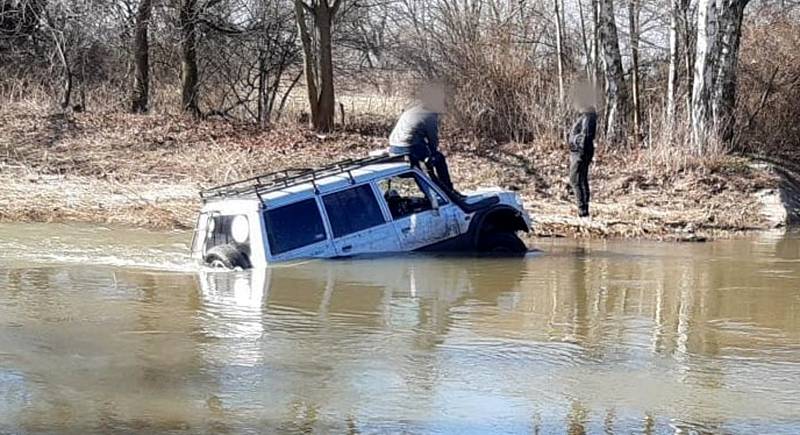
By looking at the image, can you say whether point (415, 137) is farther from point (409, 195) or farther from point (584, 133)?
point (584, 133)

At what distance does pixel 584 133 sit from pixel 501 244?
13.7 feet

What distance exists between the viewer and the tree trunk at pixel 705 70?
67.0 feet

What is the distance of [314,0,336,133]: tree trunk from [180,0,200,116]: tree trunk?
3.42 meters

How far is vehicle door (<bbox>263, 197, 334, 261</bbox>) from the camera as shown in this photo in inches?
479

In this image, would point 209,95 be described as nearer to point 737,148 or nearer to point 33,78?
point 33,78

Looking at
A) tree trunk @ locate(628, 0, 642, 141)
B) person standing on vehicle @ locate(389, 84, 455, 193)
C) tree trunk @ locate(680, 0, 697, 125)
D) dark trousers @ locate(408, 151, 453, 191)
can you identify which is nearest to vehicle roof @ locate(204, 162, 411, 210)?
dark trousers @ locate(408, 151, 453, 191)

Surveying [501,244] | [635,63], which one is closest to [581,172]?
[501,244]

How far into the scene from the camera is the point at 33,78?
28703 mm

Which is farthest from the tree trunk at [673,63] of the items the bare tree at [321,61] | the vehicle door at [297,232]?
the vehicle door at [297,232]

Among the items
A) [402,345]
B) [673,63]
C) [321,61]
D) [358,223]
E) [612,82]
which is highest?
[321,61]

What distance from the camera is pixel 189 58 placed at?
27.6 meters

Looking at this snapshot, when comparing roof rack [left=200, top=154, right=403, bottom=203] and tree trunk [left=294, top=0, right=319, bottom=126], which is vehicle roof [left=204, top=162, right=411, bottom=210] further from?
tree trunk [left=294, top=0, right=319, bottom=126]

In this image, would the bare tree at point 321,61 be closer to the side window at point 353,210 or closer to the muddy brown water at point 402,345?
the muddy brown water at point 402,345

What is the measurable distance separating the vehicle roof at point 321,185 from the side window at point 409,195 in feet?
0.42
